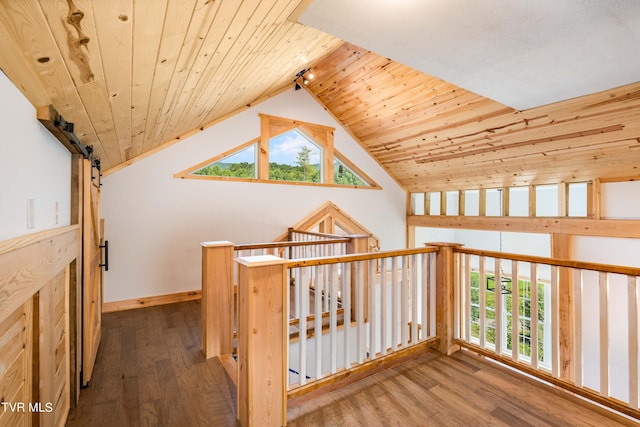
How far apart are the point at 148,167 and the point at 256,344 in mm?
3321

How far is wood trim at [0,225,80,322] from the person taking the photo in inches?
34.5

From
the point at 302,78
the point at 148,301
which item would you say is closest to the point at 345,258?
the point at 148,301

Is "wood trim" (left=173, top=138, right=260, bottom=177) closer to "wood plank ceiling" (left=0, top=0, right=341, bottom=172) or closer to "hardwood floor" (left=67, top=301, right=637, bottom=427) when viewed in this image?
"wood plank ceiling" (left=0, top=0, right=341, bottom=172)

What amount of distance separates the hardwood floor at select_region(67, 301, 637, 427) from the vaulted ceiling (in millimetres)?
1736

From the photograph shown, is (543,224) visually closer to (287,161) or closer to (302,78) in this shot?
(287,161)

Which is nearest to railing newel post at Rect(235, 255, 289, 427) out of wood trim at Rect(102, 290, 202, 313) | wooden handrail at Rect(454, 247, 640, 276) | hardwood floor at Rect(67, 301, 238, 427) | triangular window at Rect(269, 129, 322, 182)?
hardwood floor at Rect(67, 301, 238, 427)

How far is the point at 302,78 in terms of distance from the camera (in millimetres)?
5129

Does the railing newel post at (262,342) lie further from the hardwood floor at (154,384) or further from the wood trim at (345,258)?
the hardwood floor at (154,384)

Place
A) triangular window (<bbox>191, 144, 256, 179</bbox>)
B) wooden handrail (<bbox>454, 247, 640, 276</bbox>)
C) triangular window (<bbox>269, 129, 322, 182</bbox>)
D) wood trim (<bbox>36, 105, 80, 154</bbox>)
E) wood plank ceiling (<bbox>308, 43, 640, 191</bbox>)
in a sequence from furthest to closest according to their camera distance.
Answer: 1. triangular window (<bbox>269, 129, 322, 182</bbox>)
2. triangular window (<bbox>191, 144, 256, 179</bbox>)
3. wood plank ceiling (<bbox>308, 43, 640, 191</bbox>)
4. wooden handrail (<bbox>454, 247, 640, 276</bbox>)
5. wood trim (<bbox>36, 105, 80, 154</bbox>)

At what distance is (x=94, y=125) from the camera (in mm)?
1816

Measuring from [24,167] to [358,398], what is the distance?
217 cm

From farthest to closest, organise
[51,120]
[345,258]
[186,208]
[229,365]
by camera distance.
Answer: [186,208] → [229,365] → [345,258] → [51,120]

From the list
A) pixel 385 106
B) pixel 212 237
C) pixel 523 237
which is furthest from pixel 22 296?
pixel 523 237

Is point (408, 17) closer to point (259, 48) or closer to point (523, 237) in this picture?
point (259, 48)
